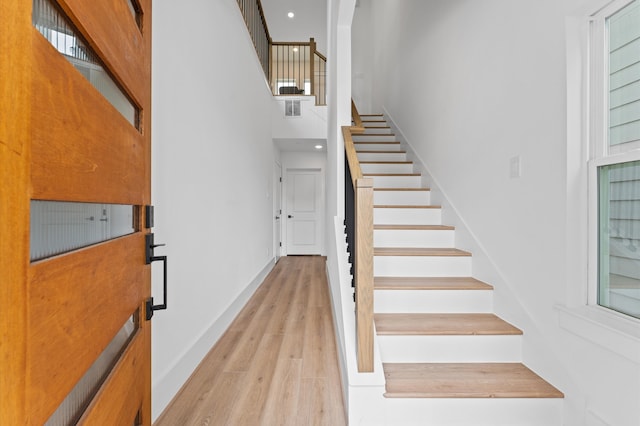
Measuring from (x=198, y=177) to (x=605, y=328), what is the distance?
2.41m

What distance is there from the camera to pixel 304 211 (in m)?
7.19

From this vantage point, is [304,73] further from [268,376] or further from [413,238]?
[268,376]

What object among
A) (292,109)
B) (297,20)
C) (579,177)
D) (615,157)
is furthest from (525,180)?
(297,20)

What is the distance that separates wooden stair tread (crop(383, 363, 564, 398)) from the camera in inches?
59.8

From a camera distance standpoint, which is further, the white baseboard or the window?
the white baseboard

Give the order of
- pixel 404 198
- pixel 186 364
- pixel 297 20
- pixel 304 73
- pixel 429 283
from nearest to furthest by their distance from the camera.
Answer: pixel 186 364 < pixel 429 283 < pixel 404 198 < pixel 297 20 < pixel 304 73

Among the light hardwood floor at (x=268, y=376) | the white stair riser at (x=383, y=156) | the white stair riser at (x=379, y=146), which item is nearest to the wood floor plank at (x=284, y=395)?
the light hardwood floor at (x=268, y=376)

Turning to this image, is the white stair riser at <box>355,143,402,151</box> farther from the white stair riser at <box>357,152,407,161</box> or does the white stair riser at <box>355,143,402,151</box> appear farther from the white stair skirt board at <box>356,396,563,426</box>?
the white stair skirt board at <box>356,396,563,426</box>

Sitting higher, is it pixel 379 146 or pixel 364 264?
pixel 379 146

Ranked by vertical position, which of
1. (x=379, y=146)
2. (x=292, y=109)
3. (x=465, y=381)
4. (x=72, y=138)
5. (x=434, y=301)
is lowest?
(x=465, y=381)

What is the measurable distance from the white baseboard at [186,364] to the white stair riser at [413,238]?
Result: 1482 mm

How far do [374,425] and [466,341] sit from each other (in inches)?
27.4

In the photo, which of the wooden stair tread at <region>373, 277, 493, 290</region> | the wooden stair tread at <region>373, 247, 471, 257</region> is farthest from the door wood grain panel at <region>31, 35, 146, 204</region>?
the wooden stair tread at <region>373, 247, 471, 257</region>

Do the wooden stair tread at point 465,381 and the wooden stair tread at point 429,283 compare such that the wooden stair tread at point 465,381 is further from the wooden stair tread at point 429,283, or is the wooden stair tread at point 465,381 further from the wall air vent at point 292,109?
the wall air vent at point 292,109
